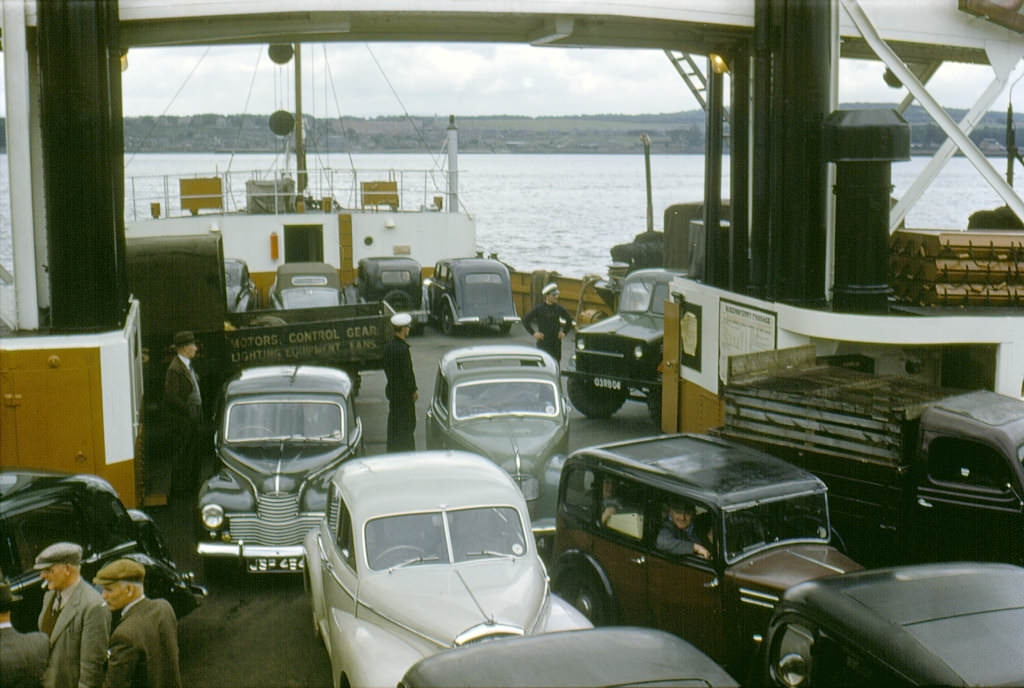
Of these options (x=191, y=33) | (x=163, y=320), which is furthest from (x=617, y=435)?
(x=191, y=33)

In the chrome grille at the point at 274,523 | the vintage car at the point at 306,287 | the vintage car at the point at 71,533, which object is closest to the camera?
the vintage car at the point at 71,533

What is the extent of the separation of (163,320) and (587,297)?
12.5m

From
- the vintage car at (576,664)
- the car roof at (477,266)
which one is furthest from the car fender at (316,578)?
the car roof at (477,266)

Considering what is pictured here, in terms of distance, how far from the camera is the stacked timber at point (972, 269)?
509 inches

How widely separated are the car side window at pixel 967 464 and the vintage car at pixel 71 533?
19.1 ft

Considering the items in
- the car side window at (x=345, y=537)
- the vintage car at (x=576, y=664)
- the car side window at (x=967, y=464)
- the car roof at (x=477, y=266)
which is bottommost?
the car side window at (x=345, y=537)

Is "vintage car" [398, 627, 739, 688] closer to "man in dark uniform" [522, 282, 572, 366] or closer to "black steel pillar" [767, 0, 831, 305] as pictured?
"black steel pillar" [767, 0, 831, 305]

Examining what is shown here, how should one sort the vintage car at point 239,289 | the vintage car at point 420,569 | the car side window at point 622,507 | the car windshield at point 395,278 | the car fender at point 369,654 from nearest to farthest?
the car fender at point 369,654
the vintage car at point 420,569
the car side window at point 622,507
the vintage car at point 239,289
the car windshield at point 395,278

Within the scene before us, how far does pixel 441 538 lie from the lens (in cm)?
769

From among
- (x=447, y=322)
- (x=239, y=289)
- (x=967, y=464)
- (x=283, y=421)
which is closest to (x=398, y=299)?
(x=447, y=322)

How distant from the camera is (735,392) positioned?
34.3ft

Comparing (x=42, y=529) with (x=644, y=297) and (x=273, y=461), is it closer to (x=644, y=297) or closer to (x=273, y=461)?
(x=273, y=461)

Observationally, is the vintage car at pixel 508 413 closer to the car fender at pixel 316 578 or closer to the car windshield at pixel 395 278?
the car fender at pixel 316 578

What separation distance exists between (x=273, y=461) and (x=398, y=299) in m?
16.6
